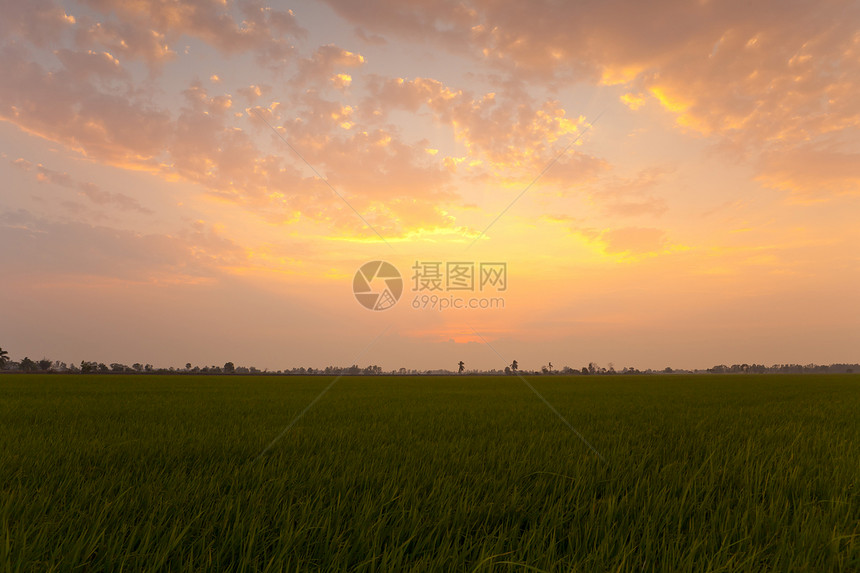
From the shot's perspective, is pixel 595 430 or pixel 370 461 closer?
pixel 370 461

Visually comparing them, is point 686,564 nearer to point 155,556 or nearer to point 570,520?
point 570,520

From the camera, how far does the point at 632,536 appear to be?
259 centimetres

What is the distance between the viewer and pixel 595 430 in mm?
7535

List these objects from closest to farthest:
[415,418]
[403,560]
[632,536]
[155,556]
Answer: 1. [155,556]
2. [403,560]
3. [632,536]
4. [415,418]

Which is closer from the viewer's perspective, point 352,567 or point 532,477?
point 352,567

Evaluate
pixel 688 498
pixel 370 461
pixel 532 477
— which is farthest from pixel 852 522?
pixel 370 461

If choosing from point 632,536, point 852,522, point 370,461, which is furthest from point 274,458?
point 852,522

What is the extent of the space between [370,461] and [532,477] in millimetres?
1659

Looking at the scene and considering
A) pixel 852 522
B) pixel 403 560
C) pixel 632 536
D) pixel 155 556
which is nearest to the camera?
pixel 155 556

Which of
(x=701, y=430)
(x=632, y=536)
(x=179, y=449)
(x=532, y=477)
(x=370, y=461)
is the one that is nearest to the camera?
(x=632, y=536)

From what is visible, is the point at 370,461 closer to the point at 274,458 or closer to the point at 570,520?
the point at 274,458

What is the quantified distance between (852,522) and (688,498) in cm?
97

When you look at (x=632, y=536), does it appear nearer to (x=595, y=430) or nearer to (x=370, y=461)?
(x=370, y=461)

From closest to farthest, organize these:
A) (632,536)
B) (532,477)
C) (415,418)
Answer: (632,536) < (532,477) < (415,418)
